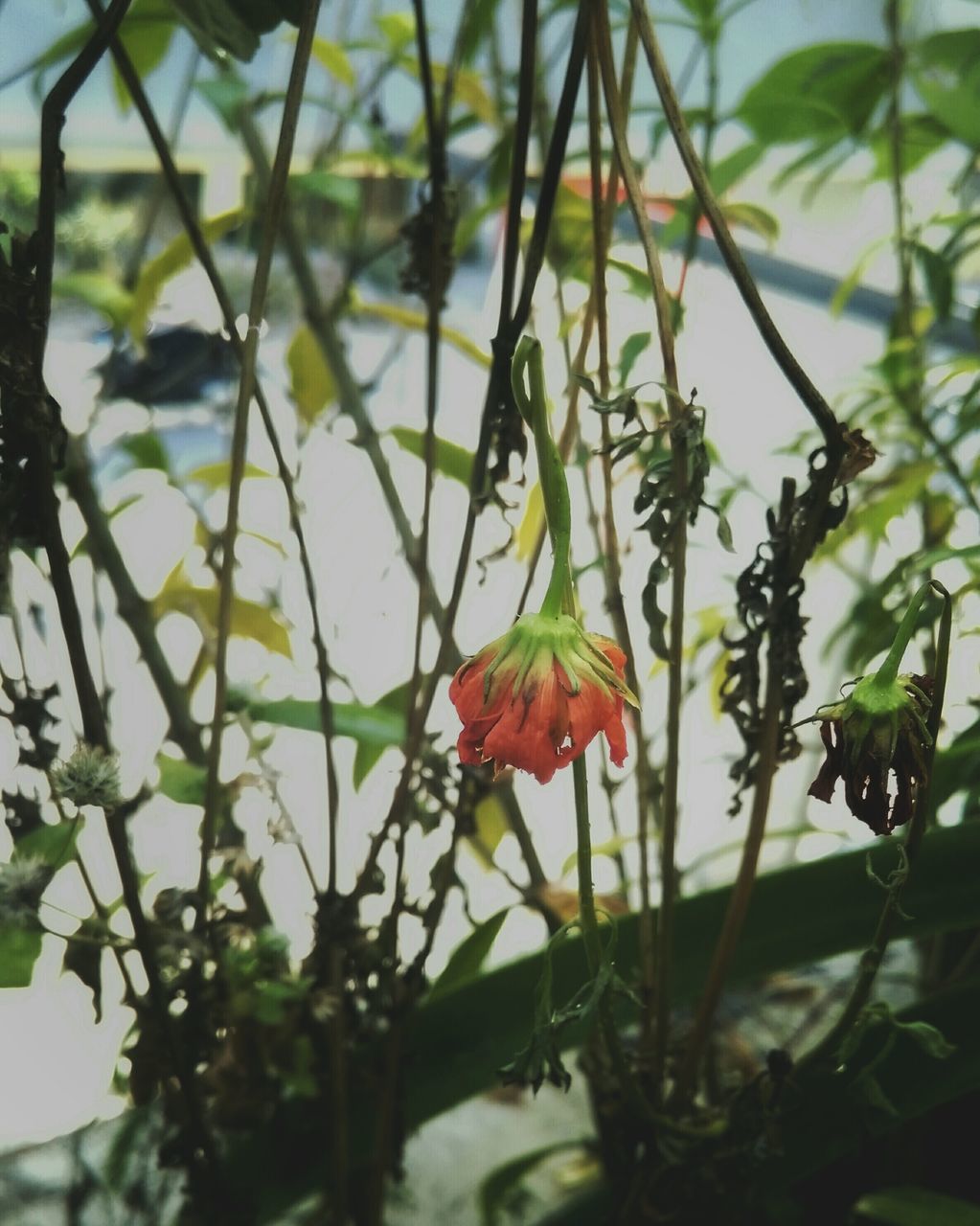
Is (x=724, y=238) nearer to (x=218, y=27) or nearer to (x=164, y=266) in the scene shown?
(x=218, y=27)

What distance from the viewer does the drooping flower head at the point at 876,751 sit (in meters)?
0.26

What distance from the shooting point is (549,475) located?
26cm

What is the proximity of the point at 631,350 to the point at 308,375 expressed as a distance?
31 centimetres

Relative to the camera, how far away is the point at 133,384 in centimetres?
74

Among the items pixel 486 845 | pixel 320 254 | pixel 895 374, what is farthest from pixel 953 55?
pixel 320 254

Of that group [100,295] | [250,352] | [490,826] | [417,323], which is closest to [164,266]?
[100,295]

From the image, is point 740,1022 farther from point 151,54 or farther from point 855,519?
point 151,54

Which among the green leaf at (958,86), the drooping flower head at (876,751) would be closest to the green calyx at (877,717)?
the drooping flower head at (876,751)

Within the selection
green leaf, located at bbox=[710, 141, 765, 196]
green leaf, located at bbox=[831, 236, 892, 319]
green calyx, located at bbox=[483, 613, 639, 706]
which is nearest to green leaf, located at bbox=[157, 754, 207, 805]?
green calyx, located at bbox=[483, 613, 639, 706]

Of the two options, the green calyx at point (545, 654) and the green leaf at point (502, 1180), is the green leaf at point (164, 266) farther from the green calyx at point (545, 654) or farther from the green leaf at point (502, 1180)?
the green leaf at point (502, 1180)

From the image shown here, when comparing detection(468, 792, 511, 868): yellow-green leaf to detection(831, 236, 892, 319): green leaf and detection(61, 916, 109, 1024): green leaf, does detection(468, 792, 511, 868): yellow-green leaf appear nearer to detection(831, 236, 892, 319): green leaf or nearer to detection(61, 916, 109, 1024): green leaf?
detection(61, 916, 109, 1024): green leaf

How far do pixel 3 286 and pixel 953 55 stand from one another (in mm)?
432

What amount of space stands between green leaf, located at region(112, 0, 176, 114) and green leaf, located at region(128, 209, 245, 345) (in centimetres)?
8

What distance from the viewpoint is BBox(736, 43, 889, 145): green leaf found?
0.45m
